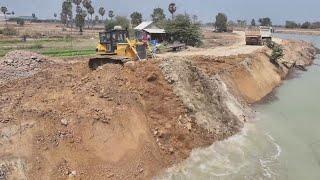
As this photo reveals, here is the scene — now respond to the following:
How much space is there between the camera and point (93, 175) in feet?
54.7

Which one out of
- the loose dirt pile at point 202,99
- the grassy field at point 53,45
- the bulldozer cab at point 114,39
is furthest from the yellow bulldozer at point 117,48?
the grassy field at point 53,45

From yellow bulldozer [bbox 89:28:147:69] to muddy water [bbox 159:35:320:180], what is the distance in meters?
8.24

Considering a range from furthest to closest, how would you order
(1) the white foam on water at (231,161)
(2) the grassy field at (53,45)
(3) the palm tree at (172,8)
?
1. (3) the palm tree at (172,8)
2. (2) the grassy field at (53,45)
3. (1) the white foam on water at (231,161)


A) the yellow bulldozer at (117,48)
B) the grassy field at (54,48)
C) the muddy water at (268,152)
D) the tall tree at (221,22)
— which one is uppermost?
the tall tree at (221,22)

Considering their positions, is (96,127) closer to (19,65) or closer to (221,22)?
(19,65)

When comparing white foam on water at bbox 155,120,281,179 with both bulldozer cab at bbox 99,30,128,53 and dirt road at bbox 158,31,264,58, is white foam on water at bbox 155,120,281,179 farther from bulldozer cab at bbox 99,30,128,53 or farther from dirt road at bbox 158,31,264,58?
dirt road at bbox 158,31,264,58

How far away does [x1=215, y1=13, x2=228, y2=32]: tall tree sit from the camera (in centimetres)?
13888

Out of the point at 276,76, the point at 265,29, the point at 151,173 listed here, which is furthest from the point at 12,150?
the point at 265,29

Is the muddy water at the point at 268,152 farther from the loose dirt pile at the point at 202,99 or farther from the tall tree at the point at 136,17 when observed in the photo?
the tall tree at the point at 136,17

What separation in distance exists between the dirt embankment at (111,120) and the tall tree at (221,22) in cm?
11284

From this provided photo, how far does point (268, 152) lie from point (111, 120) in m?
8.70

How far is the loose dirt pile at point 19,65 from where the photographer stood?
2856 centimetres

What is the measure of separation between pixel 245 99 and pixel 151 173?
53.5 ft

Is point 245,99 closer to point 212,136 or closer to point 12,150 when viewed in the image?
point 212,136
